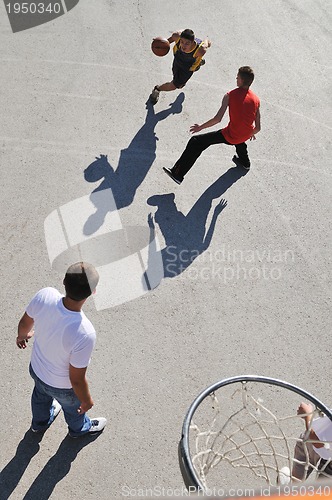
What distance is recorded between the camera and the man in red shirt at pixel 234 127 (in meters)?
7.16

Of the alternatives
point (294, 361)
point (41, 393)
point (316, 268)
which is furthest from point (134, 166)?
point (41, 393)

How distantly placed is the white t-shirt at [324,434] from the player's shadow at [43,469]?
1.92 metres

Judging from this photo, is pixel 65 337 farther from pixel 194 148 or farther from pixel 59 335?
pixel 194 148

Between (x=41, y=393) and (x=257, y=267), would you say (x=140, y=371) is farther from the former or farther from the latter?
(x=257, y=267)

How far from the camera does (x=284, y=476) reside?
4926mm

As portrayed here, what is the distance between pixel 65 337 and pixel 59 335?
0.05 metres

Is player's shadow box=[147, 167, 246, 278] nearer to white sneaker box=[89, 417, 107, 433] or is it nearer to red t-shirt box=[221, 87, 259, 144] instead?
red t-shirt box=[221, 87, 259, 144]

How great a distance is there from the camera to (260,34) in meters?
10.4

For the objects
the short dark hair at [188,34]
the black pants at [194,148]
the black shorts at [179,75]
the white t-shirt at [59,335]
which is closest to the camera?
the white t-shirt at [59,335]

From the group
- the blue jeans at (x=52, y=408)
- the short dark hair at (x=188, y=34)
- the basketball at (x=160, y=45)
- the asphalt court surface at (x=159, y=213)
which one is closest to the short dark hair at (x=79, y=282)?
the blue jeans at (x=52, y=408)

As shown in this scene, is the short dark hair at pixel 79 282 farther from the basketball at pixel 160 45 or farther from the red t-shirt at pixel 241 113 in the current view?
the basketball at pixel 160 45

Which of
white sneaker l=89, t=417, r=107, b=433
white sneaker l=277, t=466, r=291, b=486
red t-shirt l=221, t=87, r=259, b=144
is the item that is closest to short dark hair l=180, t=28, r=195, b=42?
red t-shirt l=221, t=87, r=259, b=144

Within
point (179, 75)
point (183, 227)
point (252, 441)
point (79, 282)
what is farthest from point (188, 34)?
point (252, 441)

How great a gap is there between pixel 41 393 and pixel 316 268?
3744 millimetres
